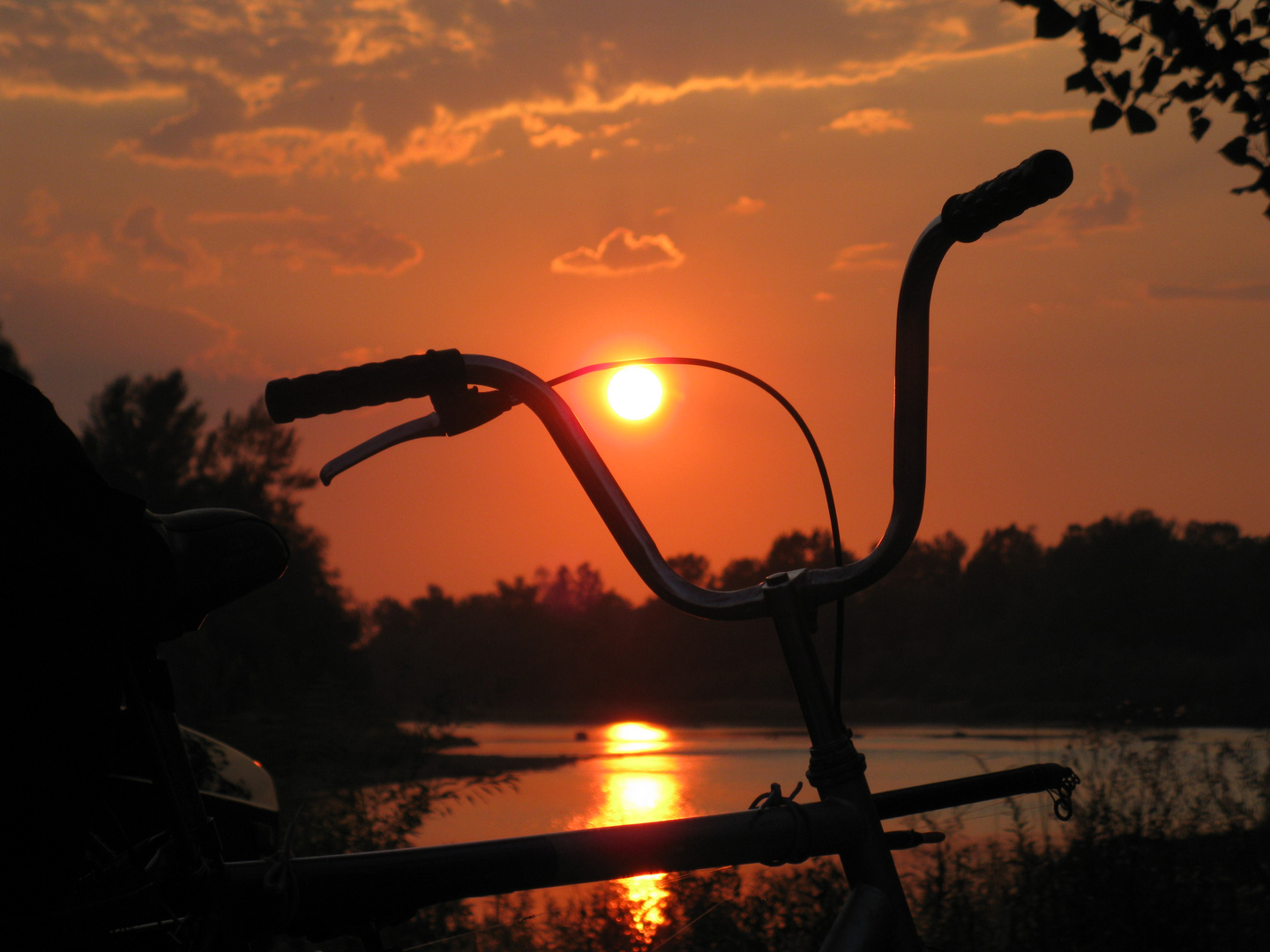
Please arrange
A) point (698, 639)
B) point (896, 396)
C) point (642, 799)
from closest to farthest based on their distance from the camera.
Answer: point (896, 396) → point (642, 799) → point (698, 639)

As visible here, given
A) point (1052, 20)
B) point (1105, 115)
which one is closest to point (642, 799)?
point (1105, 115)

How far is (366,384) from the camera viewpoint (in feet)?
4.38

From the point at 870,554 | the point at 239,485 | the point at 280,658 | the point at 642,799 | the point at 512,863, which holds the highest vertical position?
the point at 239,485

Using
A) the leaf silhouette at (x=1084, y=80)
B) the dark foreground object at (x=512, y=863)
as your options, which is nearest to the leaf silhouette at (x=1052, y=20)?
the leaf silhouette at (x=1084, y=80)

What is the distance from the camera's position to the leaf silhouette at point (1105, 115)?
13.3 feet

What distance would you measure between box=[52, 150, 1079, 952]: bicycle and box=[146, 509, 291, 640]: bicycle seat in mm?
140

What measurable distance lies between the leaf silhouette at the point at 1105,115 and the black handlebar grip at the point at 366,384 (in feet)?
11.7

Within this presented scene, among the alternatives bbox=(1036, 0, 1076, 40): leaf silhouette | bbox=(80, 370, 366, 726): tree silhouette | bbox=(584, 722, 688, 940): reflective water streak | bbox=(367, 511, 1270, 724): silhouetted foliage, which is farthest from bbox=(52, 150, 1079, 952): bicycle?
bbox=(80, 370, 366, 726): tree silhouette

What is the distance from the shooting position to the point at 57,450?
46.2 inches

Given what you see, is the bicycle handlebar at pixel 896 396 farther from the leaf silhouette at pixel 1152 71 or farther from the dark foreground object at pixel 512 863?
the leaf silhouette at pixel 1152 71

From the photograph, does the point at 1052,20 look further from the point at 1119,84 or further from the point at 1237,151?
the point at 1237,151

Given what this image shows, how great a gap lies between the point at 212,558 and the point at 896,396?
36.8 inches

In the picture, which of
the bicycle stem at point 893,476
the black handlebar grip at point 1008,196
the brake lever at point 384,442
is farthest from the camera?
the brake lever at point 384,442

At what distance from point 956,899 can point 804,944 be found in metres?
0.61
